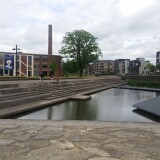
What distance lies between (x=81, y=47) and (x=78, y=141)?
2315 inches

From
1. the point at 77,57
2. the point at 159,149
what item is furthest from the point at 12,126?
the point at 77,57

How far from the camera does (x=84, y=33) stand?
6400 centimetres

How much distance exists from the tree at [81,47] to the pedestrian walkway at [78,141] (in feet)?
185

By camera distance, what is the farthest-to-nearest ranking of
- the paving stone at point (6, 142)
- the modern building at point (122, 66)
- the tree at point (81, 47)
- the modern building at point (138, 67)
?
the modern building at point (122, 66) → the modern building at point (138, 67) → the tree at point (81, 47) → the paving stone at point (6, 142)

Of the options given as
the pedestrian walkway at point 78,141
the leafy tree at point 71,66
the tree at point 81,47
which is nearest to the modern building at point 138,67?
the leafy tree at point 71,66

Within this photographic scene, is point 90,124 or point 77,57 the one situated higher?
point 77,57

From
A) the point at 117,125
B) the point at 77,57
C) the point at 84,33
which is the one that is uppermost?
the point at 84,33

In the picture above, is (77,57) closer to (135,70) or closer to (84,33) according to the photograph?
(84,33)

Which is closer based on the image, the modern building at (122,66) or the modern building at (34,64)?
the modern building at (34,64)

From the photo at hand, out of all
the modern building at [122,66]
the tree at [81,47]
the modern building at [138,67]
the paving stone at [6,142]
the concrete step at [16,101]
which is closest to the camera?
the paving stone at [6,142]

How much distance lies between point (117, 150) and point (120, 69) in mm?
155824

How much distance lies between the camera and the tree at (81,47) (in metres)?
63.8

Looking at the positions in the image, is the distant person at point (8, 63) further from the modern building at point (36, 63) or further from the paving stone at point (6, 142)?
the modern building at point (36, 63)

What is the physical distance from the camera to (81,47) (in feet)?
210
